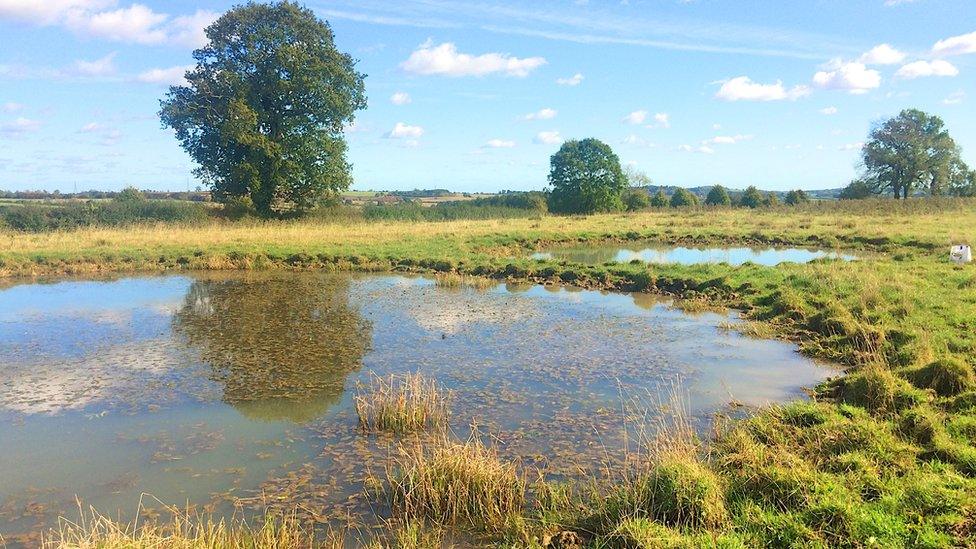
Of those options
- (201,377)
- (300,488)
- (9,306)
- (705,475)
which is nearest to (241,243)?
(9,306)

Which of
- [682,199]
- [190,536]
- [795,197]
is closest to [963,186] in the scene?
[795,197]

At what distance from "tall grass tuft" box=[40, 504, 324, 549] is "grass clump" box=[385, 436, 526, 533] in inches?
29.9

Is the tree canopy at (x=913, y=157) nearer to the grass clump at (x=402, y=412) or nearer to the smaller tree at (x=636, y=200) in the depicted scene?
the smaller tree at (x=636, y=200)

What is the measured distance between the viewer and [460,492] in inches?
219

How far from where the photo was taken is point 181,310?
50.3 feet

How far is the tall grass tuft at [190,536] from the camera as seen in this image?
4.39 meters

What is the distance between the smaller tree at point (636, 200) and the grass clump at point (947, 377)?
56553 mm

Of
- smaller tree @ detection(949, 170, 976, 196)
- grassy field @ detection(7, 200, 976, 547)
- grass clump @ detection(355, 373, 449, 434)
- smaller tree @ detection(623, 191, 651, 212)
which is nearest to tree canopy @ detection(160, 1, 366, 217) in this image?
grassy field @ detection(7, 200, 976, 547)

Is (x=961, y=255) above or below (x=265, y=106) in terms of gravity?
below

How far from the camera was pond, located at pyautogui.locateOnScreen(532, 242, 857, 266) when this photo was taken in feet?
78.1

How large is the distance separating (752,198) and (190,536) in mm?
65338

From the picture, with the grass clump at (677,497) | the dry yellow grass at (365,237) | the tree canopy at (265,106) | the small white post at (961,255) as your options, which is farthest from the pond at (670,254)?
the grass clump at (677,497)

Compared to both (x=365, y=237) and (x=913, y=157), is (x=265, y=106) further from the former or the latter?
(x=913, y=157)

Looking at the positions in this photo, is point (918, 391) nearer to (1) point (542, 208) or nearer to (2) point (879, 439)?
(2) point (879, 439)
